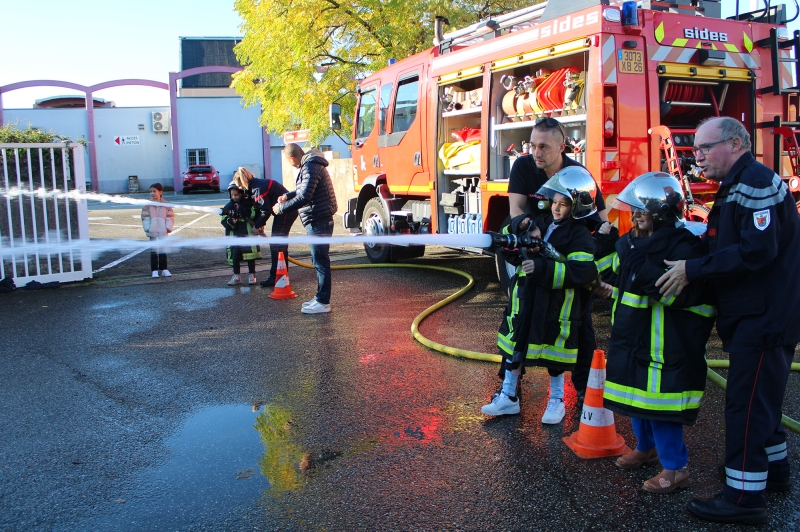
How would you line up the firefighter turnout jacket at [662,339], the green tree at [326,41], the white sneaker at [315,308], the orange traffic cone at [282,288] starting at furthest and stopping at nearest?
the green tree at [326,41] → the orange traffic cone at [282,288] → the white sneaker at [315,308] → the firefighter turnout jacket at [662,339]

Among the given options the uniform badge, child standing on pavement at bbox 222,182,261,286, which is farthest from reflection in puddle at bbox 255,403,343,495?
child standing on pavement at bbox 222,182,261,286

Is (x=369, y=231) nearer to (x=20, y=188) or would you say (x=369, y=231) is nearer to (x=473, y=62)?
(x=473, y=62)

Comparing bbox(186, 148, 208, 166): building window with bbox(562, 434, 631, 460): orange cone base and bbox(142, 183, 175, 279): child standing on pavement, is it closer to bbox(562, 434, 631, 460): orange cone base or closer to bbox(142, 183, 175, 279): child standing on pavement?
bbox(142, 183, 175, 279): child standing on pavement

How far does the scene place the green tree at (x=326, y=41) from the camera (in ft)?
49.2

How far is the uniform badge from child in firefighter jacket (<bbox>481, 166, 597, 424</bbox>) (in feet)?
3.34

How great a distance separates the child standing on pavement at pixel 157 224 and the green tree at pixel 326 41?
22.3 feet

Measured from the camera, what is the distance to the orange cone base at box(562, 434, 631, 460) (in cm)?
369

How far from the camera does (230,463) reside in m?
3.75

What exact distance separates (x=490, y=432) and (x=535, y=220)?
1262 mm

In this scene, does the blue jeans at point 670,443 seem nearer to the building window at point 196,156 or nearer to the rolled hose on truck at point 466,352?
the rolled hose on truck at point 466,352

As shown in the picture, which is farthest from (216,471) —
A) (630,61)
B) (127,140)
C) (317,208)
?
(127,140)

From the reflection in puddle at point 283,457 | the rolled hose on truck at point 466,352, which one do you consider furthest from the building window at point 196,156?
the reflection in puddle at point 283,457

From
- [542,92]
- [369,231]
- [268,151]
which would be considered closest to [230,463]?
[542,92]

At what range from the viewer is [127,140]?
39.2 m
